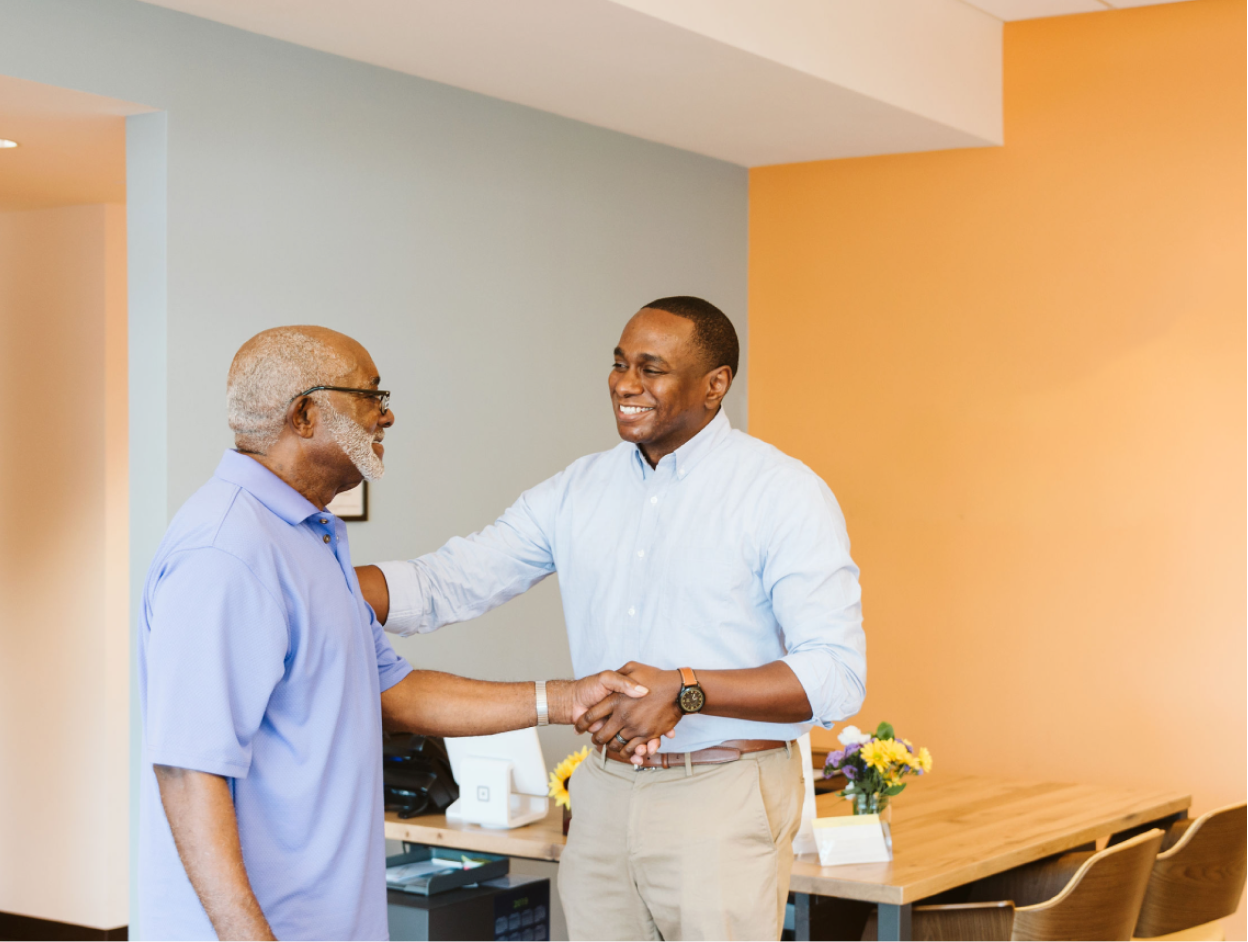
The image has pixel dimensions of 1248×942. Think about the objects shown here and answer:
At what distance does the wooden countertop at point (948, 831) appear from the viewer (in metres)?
2.97

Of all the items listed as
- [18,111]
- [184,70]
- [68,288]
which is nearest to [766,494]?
[184,70]

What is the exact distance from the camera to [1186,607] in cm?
483

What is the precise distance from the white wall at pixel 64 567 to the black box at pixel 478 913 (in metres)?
2.42

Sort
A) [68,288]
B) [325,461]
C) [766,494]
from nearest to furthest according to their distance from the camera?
[325,461] → [766,494] → [68,288]

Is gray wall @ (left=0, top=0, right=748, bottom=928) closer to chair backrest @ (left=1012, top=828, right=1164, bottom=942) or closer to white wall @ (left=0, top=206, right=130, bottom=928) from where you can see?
white wall @ (left=0, top=206, right=130, bottom=928)

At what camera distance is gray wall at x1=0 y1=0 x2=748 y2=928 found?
368cm

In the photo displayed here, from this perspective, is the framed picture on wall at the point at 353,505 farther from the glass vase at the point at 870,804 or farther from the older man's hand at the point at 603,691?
the older man's hand at the point at 603,691

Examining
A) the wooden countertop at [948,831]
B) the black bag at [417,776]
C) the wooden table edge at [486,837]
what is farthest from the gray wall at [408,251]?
the wooden countertop at [948,831]

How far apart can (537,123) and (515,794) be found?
7.91ft

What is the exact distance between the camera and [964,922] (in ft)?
10.4

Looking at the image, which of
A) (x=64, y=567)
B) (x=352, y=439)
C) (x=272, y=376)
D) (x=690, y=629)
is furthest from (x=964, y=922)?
(x=64, y=567)

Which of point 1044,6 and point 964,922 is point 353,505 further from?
point 1044,6

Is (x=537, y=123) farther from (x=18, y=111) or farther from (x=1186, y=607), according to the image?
(x=1186, y=607)

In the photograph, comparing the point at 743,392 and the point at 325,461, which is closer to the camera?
the point at 325,461
